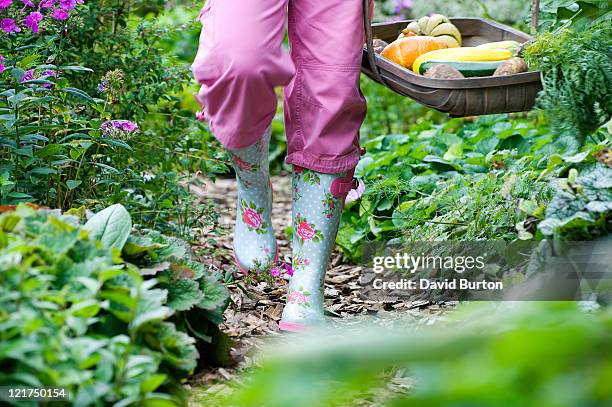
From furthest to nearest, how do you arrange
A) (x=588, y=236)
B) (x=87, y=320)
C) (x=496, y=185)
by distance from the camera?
(x=496, y=185) → (x=588, y=236) → (x=87, y=320)

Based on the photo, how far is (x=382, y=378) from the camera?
2051 millimetres

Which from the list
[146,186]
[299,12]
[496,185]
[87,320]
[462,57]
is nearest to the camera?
[87,320]

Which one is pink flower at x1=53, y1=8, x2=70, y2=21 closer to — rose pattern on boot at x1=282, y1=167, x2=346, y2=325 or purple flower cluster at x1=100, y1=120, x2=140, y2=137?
purple flower cluster at x1=100, y1=120, x2=140, y2=137

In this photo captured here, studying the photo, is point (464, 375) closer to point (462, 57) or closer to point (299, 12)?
point (299, 12)

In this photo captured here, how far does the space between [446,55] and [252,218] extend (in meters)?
0.78

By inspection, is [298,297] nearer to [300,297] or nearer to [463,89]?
[300,297]

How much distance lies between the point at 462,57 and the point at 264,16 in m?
0.69

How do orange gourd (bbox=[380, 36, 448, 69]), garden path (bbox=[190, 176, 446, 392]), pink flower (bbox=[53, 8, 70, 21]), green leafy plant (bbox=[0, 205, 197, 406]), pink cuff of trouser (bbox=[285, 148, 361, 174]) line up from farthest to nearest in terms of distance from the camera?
orange gourd (bbox=[380, 36, 448, 69])
pink flower (bbox=[53, 8, 70, 21])
pink cuff of trouser (bbox=[285, 148, 361, 174])
garden path (bbox=[190, 176, 446, 392])
green leafy plant (bbox=[0, 205, 197, 406])

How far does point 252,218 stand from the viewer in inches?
102

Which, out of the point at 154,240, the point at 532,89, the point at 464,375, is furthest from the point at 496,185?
the point at 464,375

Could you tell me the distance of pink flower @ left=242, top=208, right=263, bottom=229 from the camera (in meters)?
2.58

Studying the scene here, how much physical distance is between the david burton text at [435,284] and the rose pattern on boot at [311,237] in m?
0.44

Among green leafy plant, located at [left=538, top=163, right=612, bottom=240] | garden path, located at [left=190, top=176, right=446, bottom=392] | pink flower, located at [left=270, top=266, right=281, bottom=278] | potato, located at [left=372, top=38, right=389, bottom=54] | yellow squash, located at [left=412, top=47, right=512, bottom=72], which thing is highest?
yellow squash, located at [left=412, top=47, right=512, bottom=72]

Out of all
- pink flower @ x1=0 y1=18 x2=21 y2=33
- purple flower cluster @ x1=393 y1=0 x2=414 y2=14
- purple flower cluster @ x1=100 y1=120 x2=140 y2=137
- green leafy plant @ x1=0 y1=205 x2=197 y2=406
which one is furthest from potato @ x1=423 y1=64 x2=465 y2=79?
purple flower cluster @ x1=393 y1=0 x2=414 y2=14
